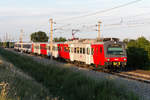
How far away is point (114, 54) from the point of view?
1873 centimetres

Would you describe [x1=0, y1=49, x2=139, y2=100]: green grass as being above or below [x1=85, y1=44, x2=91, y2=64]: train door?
below

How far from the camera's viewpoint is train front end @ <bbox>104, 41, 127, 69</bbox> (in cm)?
1844

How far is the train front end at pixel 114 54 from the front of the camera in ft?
60.5

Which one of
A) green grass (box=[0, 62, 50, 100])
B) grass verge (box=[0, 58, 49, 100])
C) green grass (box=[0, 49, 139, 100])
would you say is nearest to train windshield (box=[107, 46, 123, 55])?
green grass (box=[0, 49, 139, 100])

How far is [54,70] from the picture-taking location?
50.2 ft

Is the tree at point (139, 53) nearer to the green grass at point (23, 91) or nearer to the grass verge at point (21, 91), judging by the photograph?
the grass verge at point (21, 91)

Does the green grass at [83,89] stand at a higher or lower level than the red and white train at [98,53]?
lower

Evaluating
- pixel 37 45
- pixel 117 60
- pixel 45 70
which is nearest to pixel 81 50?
pixel 117 60

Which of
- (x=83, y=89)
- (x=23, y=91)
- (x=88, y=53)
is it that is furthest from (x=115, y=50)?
(x=23, y=91)

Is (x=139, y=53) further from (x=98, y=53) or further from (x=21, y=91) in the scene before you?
(x=21, y=91)

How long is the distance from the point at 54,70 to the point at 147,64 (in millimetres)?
10982

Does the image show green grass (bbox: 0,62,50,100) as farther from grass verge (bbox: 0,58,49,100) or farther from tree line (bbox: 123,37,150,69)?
tree line (bbox: 123,37,150,69)

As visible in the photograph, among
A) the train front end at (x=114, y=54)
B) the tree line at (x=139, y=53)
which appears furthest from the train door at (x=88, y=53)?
the tree line at (x=139, y=53)

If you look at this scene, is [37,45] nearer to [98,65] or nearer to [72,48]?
[72,48]
